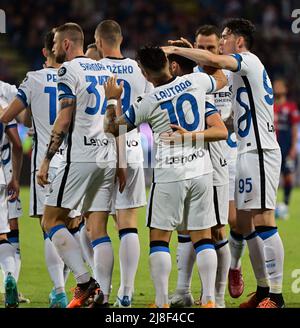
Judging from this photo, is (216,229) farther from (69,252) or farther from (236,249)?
(69,252)

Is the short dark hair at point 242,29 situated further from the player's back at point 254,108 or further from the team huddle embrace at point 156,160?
the player's back at point 254,108

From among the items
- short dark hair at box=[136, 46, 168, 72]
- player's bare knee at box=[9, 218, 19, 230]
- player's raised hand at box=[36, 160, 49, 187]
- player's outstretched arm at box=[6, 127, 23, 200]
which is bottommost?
player's bare knee at box=[9, 218, 19, 230]

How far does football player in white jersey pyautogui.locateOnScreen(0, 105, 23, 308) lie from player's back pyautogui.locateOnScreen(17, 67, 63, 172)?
0.27 metres

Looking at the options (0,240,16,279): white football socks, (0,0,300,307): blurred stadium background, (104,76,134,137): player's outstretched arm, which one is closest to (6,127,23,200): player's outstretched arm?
(0,240,16,279): white football socks

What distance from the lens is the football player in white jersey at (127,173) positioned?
802 centimetres

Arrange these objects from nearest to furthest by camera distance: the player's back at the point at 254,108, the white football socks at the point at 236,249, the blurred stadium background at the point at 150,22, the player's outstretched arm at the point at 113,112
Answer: the player's outstretched arm at the point at 113,112, the player's back at the point at 254,108, the white football socks at the point at 236,249, the blurred stadium background at the point at 150,22

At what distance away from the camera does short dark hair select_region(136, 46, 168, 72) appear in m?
7.05

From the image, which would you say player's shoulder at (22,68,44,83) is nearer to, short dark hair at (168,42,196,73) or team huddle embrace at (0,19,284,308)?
team huddle embrace at (0,19,284,308)

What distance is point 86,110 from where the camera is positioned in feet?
24.9

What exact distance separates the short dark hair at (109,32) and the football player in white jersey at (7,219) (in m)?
1.08

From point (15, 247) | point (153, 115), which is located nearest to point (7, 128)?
point (15, 247)

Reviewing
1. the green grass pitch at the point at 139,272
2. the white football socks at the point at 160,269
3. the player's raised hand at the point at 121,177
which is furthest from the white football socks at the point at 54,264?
the white football socks at the point at 160,269
